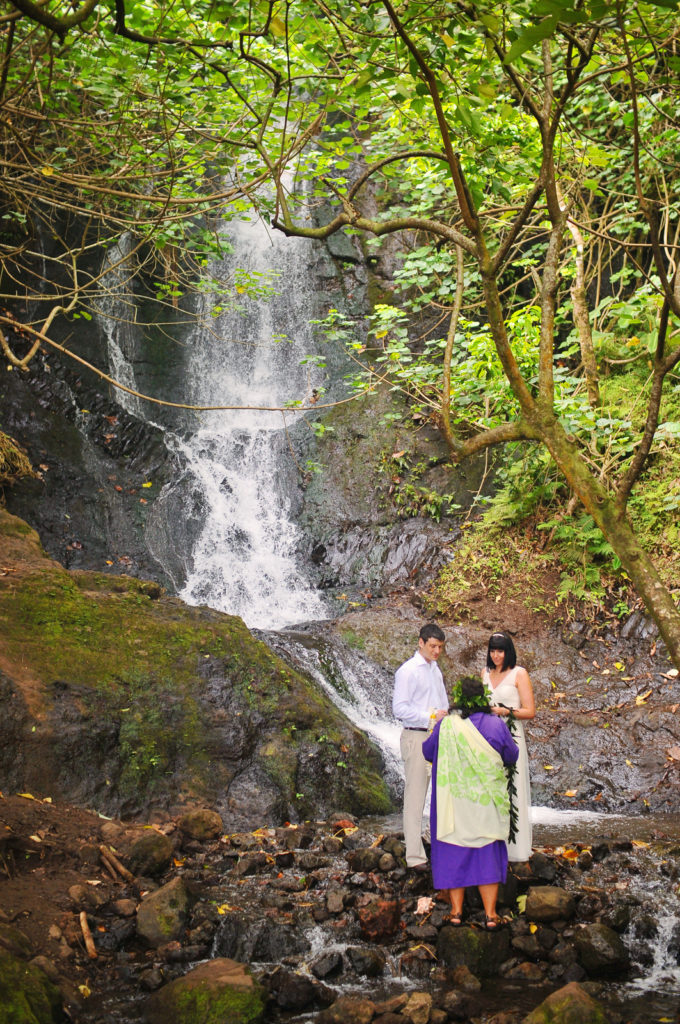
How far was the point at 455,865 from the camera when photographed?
448cm

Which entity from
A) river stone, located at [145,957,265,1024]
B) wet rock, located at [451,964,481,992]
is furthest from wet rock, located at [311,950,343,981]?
wet rock, located at [451,964,481,992]

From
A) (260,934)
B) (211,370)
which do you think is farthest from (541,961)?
(211,370)

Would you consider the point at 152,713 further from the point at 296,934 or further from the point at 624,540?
the point at 624,540

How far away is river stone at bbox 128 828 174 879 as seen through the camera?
4914mm

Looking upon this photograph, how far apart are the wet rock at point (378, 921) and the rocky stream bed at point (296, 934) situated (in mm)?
12

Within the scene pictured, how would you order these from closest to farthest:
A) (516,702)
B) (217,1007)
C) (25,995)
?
1. (25,995)
2. (217,1007)
3. (516,702)

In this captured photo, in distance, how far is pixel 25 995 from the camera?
3.23 m

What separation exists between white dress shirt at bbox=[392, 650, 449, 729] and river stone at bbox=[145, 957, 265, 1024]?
2012 mm

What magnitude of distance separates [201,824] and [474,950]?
2.39 meters

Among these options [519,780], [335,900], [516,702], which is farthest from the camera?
[516,702]

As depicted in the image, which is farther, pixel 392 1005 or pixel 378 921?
pixel 378 921

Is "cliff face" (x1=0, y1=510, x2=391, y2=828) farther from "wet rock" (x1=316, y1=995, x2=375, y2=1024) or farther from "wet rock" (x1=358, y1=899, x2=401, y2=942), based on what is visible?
"wet rock" (x1=316, y1=995, x2=375, y2=1024)

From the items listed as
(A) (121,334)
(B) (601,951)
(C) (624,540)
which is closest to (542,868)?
(B) (601,951)

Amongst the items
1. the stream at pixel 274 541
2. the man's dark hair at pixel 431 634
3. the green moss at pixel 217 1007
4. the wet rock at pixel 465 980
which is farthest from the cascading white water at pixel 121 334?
the wet rock at pixel 465 980
